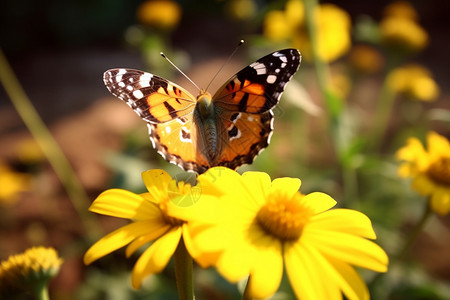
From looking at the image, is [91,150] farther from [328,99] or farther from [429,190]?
[429,190]

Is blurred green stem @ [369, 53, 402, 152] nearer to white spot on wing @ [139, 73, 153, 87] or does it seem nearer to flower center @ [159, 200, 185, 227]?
white spot on wing @ [139, 73, 153, 87]

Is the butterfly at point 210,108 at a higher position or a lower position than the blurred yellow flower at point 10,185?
higher

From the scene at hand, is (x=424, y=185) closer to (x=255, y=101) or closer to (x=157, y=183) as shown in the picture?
(x=255, y=101)

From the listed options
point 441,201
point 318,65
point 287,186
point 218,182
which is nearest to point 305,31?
point 318,65

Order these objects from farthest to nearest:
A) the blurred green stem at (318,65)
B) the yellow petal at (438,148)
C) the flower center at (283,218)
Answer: the blurred green stem at (318,65) < the yellow petal at (438,148) < the flower center at (283,218)

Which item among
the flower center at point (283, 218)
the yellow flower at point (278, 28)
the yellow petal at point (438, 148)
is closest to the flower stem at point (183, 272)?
the flower center at point (283, 218)

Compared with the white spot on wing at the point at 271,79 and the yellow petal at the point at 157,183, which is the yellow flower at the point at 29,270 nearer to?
the yellow petal at the point at 157,183
